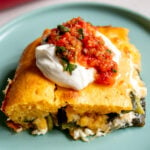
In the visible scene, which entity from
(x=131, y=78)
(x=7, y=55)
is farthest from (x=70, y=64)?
(x=7, y=55)

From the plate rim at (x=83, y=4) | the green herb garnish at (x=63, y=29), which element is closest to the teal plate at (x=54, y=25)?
the plate rim at (x=83, y=4)

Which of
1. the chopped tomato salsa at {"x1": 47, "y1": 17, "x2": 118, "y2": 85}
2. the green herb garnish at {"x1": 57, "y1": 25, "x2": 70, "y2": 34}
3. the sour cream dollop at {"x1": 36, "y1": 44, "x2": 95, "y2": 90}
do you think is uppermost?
the green herb garnish at {"x1": 57, "y1": 25, "x2": 70, "y2": 34}

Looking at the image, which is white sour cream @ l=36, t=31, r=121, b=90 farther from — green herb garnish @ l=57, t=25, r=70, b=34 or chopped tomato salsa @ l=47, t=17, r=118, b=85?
green herb garnish @ l=57, t=25, r=70, b=34

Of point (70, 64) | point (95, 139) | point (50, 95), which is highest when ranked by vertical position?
point (70, 64)

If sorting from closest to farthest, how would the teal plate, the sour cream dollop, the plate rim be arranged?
the sour cream dollop
the teal plate
the plate rim

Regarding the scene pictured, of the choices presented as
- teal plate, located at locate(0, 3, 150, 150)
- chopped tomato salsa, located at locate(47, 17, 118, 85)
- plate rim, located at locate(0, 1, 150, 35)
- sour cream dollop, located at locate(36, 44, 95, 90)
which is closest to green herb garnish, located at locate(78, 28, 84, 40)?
chopped tomato salsa, located at locate(47, 17, 118, 85)

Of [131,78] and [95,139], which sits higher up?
[131,78]

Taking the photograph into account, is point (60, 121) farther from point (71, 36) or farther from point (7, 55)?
point (7, 55)
